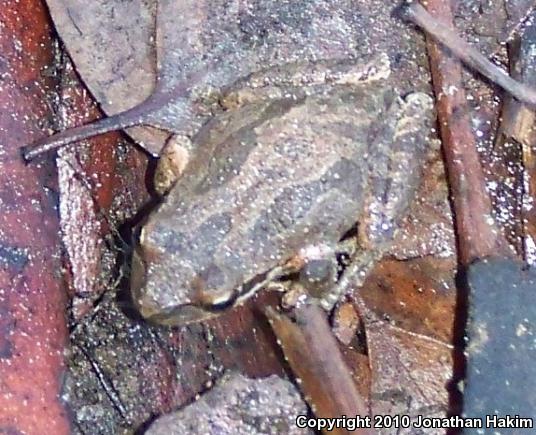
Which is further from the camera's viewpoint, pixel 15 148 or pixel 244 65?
pixel 244 65

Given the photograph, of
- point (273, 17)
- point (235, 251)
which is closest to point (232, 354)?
point (235, 251)

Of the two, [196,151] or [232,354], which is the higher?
[196,151]

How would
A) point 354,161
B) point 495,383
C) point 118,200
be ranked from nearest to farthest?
point 495,383, point 354,161, point 118,200

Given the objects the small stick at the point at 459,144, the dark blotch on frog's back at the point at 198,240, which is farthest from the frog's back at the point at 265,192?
the small stick at the point at 459,144

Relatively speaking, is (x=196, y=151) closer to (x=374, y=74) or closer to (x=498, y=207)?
(x=374, y=74)

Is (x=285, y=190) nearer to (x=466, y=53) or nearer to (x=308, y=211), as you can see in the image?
(x=308, y=211)

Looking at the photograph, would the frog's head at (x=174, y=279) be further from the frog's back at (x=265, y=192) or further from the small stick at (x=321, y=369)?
the small stick at (x=321, y=369)

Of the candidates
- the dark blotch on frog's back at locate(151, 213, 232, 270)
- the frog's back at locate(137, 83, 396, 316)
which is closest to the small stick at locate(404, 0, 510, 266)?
the frog's back at locate(137, 83, 396, 316)
